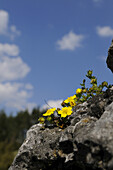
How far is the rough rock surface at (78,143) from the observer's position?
287 cm

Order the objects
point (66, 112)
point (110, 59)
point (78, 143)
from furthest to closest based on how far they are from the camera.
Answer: point (66, 112) < point (110, 59) < point (78, 143)

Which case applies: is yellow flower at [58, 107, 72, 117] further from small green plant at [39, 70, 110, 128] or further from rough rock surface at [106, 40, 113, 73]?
rough rock surface at [106, 40, 113, 73]

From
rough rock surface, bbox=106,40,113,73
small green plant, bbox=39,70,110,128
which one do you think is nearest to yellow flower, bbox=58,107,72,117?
small green plant, bbox=39,70,110,128

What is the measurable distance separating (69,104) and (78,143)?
1.92 m

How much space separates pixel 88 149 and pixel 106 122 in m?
0.46

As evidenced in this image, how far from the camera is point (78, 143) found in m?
3.12

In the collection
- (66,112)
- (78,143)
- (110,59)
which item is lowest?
(78,143)

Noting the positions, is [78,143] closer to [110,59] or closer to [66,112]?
[66,112]

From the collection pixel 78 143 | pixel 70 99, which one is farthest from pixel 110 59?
pixel 78 143

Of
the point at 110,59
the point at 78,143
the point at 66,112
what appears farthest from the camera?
the point at 66,112

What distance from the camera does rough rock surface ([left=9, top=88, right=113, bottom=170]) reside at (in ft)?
9.40

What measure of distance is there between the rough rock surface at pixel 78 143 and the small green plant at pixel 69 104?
0.17 metres

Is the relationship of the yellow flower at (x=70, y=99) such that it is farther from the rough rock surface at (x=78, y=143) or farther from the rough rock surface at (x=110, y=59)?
the rough rock surface at (x=110, y=59)

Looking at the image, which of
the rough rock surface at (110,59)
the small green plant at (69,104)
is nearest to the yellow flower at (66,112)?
the small green plant at (69,104)
